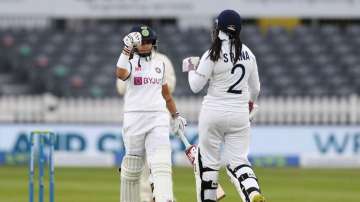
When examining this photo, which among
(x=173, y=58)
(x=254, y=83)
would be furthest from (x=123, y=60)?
(x=173, y=58)

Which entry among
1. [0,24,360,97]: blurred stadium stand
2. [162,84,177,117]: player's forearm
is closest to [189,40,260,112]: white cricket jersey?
[162,84,177,117]: player's forearm

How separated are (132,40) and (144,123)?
0.79 meters

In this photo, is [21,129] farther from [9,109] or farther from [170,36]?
[170,36]

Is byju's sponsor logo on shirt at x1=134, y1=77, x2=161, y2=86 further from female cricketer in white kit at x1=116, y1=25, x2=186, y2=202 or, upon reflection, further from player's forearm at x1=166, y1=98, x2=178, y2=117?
player's forearm at x1=166, y1=98, x2=178, y2=117

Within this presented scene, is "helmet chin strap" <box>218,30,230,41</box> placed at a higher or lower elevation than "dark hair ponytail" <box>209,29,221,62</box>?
higher

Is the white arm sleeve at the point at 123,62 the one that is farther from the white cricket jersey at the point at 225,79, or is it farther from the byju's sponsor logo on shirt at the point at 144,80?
the white cricket jersey at the point at 225,79

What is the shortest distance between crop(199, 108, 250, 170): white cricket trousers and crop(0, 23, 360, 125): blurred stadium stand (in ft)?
42.5

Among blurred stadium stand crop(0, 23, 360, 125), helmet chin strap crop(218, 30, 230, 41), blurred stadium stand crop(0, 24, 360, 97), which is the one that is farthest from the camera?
blurred stadium stand crop(0, 24, 360, 97)

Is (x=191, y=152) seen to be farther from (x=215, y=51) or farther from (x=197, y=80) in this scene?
(x=215, y=51)

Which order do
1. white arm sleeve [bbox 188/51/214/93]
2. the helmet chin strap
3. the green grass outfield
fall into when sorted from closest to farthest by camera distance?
white arm sleeve [bbox 188/51/214/93], the helmet chin strap, the green grass outfield

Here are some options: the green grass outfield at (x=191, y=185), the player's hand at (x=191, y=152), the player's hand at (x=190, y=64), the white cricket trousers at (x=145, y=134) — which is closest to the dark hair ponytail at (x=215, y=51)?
the player's hand at (x=190, y=64)

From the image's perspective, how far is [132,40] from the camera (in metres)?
10.7

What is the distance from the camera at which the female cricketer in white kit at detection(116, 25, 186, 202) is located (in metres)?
10.9

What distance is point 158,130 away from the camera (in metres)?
11.0
